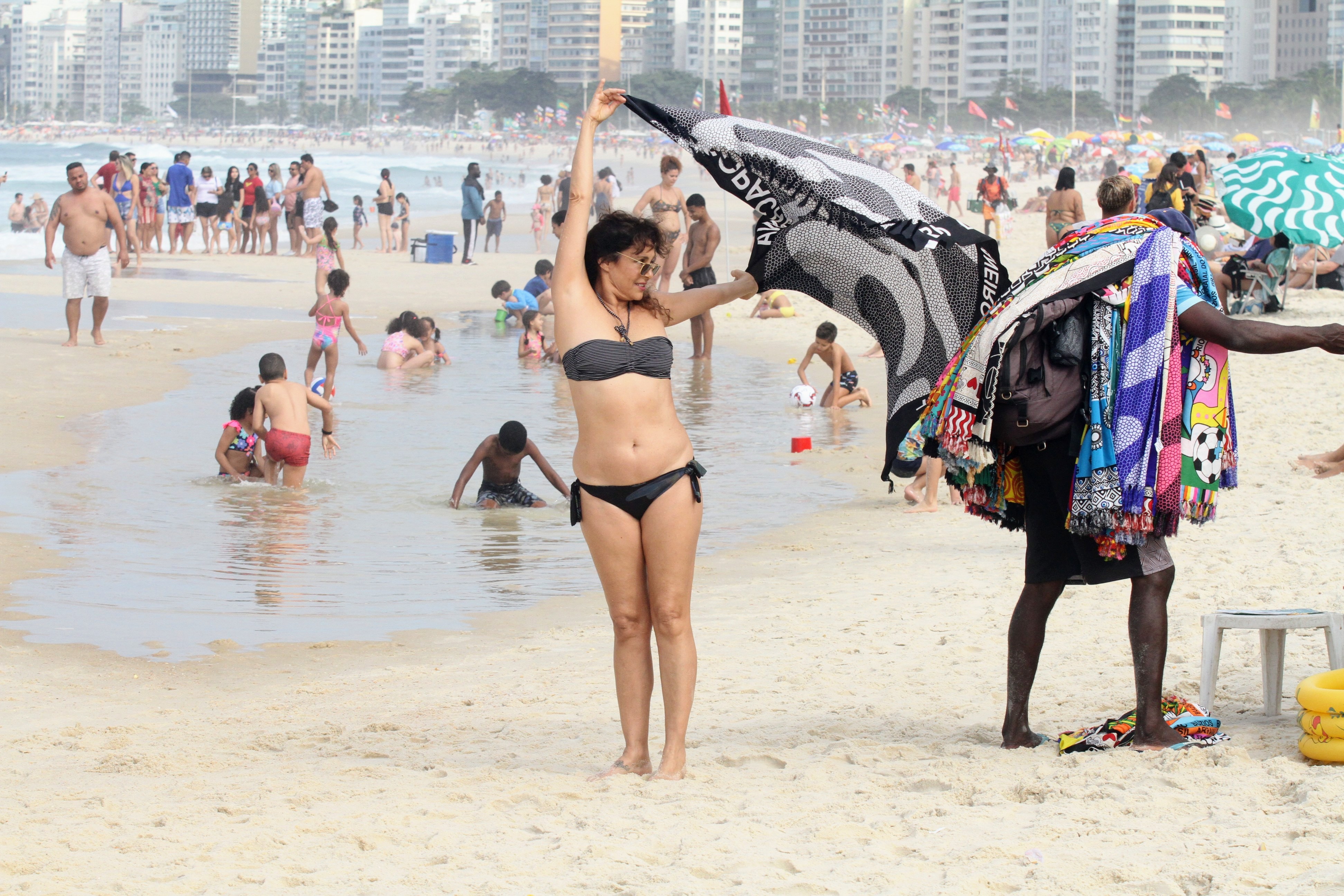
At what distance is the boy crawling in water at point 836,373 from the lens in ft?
37.2

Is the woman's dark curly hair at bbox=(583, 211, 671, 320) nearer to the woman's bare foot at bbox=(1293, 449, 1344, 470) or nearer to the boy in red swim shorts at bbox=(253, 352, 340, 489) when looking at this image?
the woman's bare foot at bbox=(1293, 449, 1344, 470)

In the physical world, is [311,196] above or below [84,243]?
above

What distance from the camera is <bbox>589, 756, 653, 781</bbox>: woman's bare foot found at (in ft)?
12.6

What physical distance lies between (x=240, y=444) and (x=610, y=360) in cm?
566

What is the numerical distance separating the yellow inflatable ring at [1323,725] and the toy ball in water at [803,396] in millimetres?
8290

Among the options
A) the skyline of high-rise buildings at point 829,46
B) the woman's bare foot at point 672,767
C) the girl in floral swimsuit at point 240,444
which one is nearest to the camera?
the woman's bare foot at point 672,767

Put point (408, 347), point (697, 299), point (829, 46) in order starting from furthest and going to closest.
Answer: point (829, 46) → point (408, 347) → point (697, 299)

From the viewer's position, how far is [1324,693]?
11.2 ft

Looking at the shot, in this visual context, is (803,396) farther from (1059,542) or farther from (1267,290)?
(1059,542)

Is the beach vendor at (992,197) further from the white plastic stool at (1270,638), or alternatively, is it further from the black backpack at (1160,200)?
the white plastic stool at (1270,638)

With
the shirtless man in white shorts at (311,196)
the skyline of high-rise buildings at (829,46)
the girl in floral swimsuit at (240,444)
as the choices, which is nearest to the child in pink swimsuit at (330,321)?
the girl in floral swimsuit at (240,444)

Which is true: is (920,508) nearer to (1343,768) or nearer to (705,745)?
(705,745)

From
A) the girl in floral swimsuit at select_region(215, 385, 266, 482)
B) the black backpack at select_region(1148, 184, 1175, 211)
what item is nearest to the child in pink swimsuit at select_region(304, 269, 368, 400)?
the girl in floral swimsuit at select_region(215, 385, 266, 482)

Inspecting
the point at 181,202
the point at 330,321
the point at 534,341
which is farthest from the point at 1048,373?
the point at 181,202
